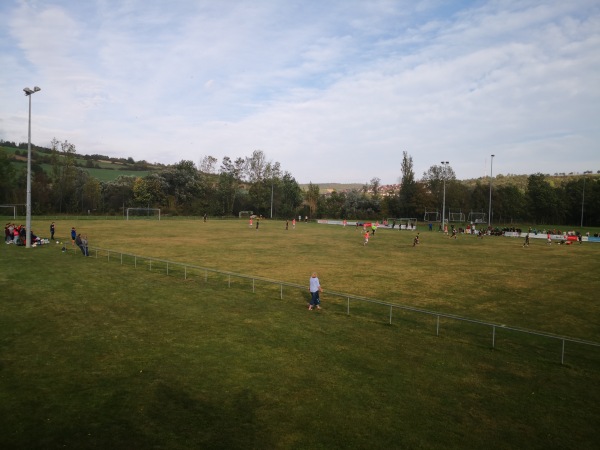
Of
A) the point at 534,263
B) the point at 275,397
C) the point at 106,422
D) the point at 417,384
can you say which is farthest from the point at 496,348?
the point at 534,263

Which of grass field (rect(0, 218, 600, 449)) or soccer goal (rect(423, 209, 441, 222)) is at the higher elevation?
soccer goal (rect(423, 209, 441, 222))

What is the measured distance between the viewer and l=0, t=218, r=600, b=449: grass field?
28.9ft

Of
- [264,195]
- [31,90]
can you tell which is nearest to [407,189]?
[264,195]

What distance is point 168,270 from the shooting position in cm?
2705

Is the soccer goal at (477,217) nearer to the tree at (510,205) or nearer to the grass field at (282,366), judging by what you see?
the tree at (510,205)

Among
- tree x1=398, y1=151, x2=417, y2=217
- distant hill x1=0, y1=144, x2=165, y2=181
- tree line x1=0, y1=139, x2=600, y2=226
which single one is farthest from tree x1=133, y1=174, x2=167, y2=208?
tree x1=398, y1=151, x2=417, y2=217

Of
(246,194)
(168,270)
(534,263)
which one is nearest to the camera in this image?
(168,270)

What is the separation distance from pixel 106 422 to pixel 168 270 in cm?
1882

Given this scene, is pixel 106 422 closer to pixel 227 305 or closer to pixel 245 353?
pixel 245 353

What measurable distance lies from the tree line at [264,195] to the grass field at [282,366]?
75446 millimetres

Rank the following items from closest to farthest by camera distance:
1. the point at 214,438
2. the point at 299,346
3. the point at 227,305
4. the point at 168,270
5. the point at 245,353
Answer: the point at 214,438, the point at 245,353, the point at 299,346, the point at 227,305, the point at 168,270

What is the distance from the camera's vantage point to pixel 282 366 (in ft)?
40.1

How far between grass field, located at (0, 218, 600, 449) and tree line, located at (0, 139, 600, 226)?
248 ft

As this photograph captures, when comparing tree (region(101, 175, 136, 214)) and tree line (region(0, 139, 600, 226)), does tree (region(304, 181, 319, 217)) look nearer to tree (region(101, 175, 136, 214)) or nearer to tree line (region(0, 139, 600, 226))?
tree line (region(0, 139, 600, 226))
